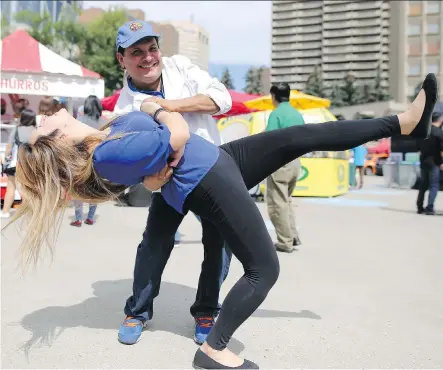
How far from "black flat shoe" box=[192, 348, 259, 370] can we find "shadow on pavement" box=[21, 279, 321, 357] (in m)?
0.25

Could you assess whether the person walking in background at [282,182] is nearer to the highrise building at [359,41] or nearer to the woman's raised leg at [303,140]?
the woman's raised leg at [303,140]

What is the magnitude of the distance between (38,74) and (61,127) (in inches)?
330

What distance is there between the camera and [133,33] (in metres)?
2.85

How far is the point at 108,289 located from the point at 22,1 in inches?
7128

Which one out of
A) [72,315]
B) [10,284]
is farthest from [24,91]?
[72,315]

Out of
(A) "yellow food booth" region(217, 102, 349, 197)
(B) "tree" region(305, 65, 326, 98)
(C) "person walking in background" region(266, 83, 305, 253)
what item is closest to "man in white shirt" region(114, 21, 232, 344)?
(C) "person walking in background" region(266, 83, 305, 253)

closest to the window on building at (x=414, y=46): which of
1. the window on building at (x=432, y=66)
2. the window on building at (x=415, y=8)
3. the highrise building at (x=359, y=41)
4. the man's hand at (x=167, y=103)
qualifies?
the highrise building at (x=359, y=41)

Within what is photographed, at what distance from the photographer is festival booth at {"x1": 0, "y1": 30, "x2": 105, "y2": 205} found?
397 inches

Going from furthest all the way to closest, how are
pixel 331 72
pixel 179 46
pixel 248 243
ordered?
Answer: pixel 179 46 → pixel 331 72 → pixel 248 243

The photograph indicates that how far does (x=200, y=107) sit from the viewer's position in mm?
3059

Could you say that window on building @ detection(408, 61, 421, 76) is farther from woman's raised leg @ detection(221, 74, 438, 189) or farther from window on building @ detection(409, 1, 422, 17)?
woman's raised leg @ detection(221, 74, 438, 189)

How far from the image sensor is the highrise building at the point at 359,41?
91.6 meters

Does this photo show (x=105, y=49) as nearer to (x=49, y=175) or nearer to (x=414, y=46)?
(x=49, y=175)

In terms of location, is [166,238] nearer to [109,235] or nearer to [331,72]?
[109,235]
